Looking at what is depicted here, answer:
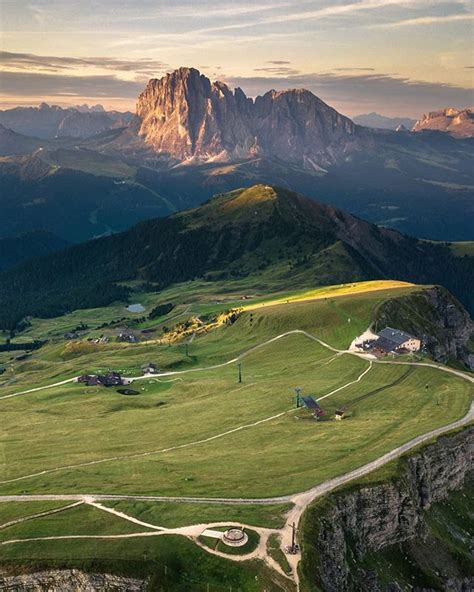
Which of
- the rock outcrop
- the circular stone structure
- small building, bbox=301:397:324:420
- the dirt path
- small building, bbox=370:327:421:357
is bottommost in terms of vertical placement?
small building, bbox=370:327:421:357

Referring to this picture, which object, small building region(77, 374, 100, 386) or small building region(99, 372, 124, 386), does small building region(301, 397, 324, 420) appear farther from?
small building region(77, 374, 100, 386)

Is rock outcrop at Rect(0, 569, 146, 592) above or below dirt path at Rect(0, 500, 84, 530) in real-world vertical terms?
below

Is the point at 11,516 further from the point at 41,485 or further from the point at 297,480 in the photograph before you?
the point at 297,480

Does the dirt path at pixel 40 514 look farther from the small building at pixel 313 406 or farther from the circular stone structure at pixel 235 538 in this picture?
the small building at pixel 313 406

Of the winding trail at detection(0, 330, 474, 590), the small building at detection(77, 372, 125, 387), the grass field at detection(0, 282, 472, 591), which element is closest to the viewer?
the winding trail at detection(0, 330, 474, 590)

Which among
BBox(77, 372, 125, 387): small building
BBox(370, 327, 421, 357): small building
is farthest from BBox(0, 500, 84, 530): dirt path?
BBox(370, 327, 421, 357): small building

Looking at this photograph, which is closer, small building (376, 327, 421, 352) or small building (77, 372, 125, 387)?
small building (376, 327, 421, 352)

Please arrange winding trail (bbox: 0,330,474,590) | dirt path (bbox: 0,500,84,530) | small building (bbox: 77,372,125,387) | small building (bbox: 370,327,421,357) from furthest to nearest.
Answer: small building (bbox: 77,372,125,387), small building (bbox: 370,327,421,357), dirt path (bbox: 0,500,84,530), winding trail (bbox: 0,330,474,590)

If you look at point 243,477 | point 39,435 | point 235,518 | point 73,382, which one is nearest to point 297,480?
point 243,477
